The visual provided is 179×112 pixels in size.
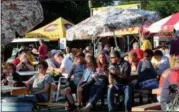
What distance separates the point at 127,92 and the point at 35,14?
288 centimetres

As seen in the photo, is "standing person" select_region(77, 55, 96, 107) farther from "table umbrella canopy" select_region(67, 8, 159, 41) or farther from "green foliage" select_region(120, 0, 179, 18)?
"green foliage" select_region(120, 0, 179, 18)

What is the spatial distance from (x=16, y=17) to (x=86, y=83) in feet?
9.90

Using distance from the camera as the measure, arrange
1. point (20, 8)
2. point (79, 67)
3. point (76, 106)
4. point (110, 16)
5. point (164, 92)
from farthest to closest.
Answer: point (110, 16) → point (79, 67) → point (76, 106) → point (20, 8) → point (164, 92)

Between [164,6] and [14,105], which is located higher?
[164,6]

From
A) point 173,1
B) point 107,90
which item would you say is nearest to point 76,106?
point 107,90

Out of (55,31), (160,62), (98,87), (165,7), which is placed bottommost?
(98,87)

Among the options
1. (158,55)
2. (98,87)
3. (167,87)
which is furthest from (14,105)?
(158,55)

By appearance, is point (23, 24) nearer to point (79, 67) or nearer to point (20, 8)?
point (20, 8)

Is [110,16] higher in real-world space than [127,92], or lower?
higher

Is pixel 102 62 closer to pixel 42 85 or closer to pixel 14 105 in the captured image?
pixel 42 85

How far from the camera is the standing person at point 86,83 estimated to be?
9719 mm

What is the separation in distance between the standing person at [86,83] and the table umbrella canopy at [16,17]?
273cm

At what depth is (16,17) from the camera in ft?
23.6

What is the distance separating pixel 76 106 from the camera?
961cm
